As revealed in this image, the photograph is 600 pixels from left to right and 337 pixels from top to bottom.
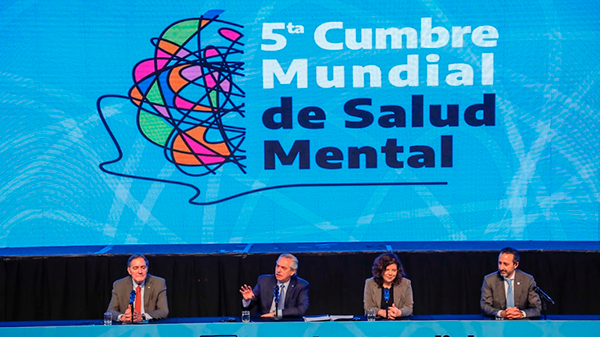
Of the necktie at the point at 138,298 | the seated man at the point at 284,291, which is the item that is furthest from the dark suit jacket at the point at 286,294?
the necktie at the point at 138,298

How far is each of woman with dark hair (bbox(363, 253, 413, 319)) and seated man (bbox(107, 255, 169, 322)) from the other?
4.54 feet

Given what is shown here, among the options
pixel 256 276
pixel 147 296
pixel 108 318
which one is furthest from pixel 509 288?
pixel 108 318

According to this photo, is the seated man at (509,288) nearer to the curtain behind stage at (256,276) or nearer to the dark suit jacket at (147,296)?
the curtain behind stage at (256,276)

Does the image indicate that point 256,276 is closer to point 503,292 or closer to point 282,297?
point 282,297

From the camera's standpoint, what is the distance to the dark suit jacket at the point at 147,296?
14.9ft

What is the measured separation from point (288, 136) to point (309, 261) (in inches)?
43.6

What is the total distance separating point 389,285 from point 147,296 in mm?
1643

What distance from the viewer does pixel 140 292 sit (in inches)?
181

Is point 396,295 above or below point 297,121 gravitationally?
below

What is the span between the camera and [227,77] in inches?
231

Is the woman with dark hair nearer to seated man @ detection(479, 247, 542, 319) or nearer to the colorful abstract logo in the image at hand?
seated man @ detection(479, 247, 542, 319)

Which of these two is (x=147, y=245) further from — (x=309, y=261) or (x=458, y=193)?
(x=458, y=193)

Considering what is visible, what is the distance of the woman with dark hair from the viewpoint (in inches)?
176

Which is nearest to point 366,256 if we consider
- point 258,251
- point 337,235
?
point 337,235
